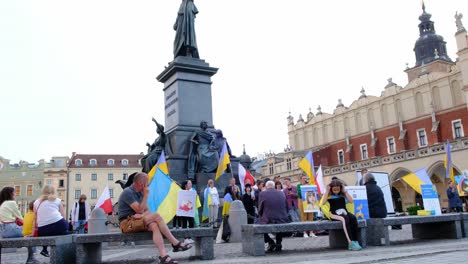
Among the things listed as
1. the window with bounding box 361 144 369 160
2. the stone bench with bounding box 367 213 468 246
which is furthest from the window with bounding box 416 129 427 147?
the stone bench with bounding box 367 213 468 246

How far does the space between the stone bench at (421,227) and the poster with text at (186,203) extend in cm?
387

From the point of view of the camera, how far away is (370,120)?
2003 inches

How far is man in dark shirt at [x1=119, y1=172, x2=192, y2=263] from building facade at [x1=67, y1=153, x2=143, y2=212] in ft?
209

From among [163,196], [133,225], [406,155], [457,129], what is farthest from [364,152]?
[133,225]

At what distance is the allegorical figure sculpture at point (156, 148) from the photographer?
12.8m

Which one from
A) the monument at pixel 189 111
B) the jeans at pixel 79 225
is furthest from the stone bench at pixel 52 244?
the jeans at pixel 79 225

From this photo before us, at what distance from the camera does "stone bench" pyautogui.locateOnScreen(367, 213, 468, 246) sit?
8266 millimetres

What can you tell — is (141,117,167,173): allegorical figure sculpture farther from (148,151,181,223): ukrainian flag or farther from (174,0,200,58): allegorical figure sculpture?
(148,151,181,223): ukrainian flag

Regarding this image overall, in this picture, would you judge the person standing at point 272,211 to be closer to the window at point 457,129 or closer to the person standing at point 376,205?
the person standing at point 376,205

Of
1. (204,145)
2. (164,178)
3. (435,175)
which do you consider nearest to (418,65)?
(435,175)

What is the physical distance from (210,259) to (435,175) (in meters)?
Result: 37.6

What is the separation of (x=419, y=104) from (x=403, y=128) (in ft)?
9.97

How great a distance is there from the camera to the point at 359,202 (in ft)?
28.1

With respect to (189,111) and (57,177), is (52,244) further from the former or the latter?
(57,177)
